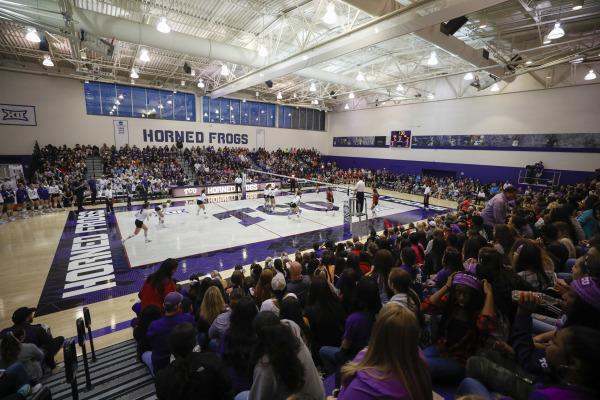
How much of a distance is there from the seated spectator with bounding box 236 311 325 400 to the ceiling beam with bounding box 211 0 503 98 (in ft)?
29.0

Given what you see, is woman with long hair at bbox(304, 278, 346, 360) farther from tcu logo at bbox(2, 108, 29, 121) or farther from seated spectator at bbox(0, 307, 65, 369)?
tcu logo at bbox(2, 108, 29, 121)

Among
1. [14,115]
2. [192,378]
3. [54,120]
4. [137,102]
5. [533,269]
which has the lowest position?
[192,378]

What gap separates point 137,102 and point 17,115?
24.5 feet

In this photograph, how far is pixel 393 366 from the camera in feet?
4.66

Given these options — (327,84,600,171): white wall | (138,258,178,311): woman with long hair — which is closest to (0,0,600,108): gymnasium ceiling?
(327,84,600,171): white wall

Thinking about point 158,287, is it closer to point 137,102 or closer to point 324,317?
point 324,317

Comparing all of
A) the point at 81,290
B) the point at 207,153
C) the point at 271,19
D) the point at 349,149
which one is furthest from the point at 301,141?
the point at 81,290

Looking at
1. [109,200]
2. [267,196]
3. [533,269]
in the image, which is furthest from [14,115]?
[533,269]

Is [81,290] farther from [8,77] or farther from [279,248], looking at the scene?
[8,77]

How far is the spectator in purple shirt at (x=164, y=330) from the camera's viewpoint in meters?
3.12

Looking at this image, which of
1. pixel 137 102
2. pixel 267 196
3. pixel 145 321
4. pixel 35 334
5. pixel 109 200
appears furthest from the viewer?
pixel 137 102

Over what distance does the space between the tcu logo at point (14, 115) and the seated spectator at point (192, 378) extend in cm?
2560

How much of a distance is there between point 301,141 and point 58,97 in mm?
22293

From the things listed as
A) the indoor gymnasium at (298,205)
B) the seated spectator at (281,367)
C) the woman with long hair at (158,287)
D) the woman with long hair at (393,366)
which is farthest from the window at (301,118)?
the woman with long hair at (393,366)
